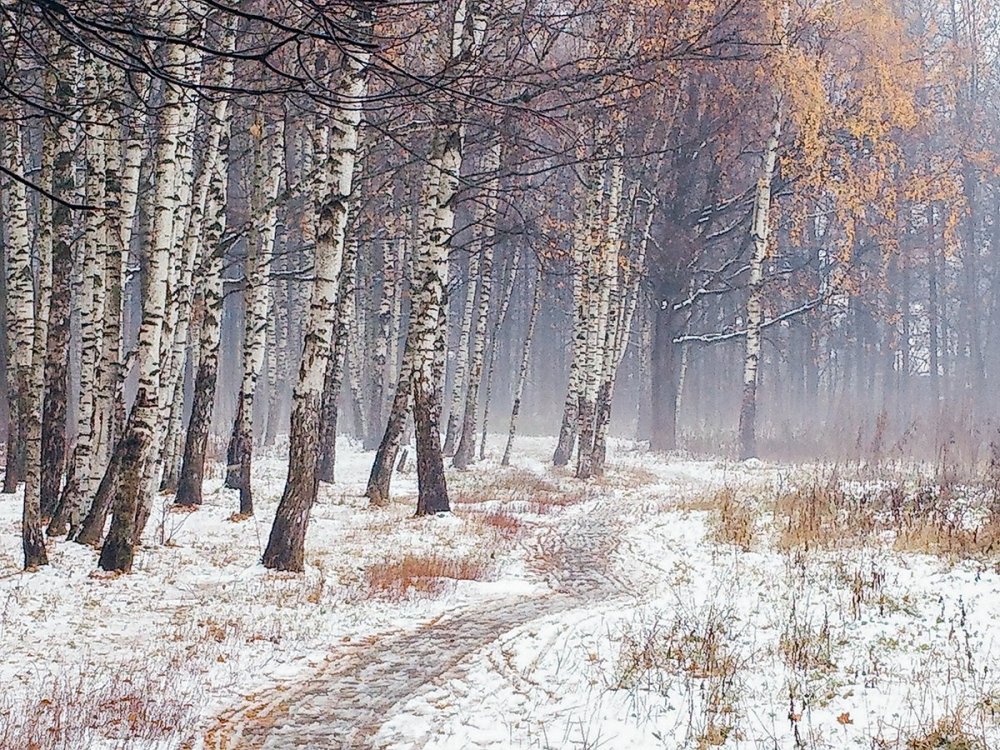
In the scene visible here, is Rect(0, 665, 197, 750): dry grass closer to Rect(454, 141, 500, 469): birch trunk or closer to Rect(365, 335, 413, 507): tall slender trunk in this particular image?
Rect(365, 335, 413, 507): tall slender trunk

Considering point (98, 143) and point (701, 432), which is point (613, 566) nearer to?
point (98, 143)

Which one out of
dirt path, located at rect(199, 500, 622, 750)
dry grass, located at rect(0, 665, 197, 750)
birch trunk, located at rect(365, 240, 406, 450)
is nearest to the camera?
dry grass, located at rect(0, 665, 197, 750)

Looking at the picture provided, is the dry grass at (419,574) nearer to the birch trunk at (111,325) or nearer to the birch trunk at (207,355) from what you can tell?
the birch trunk at (111,325)

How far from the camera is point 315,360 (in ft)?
36.4

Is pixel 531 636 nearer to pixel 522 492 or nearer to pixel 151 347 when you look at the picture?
pixel 151 347

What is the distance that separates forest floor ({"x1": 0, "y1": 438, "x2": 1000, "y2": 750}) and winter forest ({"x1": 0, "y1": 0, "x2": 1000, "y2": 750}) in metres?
0.04

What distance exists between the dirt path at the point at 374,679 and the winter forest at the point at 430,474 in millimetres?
41

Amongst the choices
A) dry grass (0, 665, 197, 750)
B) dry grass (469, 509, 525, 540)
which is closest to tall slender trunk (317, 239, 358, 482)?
dry grass (469, 509, 525, 540)

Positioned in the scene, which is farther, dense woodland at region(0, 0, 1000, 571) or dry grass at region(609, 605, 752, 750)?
dense woodland at region(0, 0, 1000, 571)

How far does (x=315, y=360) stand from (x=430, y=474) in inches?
189

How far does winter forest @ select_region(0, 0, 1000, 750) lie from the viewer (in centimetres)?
641

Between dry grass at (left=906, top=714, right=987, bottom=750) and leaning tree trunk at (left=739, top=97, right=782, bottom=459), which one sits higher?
leaning tree trunk at (left=739, top=97, right=782, bottom=459)

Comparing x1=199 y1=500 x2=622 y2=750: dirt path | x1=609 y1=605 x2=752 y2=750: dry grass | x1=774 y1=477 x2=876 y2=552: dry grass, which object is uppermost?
x1=774 y1=477 x2=876 y2=552: dry grass

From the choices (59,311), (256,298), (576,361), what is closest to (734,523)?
(256,298)
